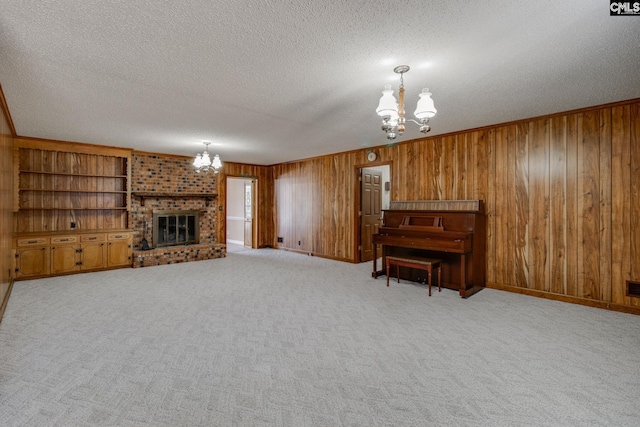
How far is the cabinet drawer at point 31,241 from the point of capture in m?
4.84

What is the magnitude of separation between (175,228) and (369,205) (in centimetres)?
450

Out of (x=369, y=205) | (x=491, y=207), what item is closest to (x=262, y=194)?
(x=369, y=205)

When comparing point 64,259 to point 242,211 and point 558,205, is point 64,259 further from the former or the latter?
point 558,205

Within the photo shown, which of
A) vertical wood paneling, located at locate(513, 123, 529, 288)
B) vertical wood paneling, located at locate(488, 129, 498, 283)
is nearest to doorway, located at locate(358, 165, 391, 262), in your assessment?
vertical wood paneling, located at locate(488, 129, 498, 283)

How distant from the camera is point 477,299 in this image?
400 cm

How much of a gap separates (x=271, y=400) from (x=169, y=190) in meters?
6.21

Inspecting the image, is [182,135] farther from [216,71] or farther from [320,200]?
[320,200]

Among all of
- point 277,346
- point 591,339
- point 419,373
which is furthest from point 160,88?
point 591,339

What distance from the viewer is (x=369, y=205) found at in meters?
6.86

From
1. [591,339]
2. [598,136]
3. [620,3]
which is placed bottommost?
[591,339]

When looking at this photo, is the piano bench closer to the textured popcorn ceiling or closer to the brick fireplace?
the textured popcorn ceiling

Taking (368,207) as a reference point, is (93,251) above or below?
below

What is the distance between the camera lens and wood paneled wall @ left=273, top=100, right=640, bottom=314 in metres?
3.54

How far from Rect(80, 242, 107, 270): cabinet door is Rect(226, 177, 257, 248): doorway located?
3.54 m
